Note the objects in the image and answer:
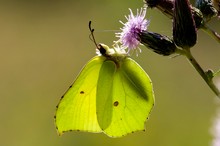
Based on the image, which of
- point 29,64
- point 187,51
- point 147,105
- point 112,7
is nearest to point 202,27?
point 187,51

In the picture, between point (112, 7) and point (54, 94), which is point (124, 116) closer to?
point (54, 94)

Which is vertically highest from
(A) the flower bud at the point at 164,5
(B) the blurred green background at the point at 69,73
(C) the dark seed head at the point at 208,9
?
(A) the flower bud at the point at 164,5

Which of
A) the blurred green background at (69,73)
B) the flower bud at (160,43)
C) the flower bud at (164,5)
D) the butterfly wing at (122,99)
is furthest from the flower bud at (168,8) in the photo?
the blurred green background at (69,73)

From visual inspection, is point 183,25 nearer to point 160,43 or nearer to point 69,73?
point 160,43

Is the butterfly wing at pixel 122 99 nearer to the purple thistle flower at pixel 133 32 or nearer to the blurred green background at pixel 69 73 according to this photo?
the purple thistle flower at pixel 133 32

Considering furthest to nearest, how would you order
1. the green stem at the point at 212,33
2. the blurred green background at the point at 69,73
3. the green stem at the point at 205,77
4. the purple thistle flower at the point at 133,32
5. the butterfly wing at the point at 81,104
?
the blurred green background at the point at 69,73, the butterfly wing at the point at 81,104, the purple thistle flower at the point at 133,32, the green stem at the point at 212,33, the green stem at the point at 205,77

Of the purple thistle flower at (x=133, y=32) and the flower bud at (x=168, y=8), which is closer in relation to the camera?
the flower bud at (x=168, y=8)

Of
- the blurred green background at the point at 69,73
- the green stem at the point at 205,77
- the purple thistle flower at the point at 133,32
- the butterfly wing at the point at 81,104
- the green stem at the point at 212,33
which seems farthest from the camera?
the blurred green background at the point at 69,73
